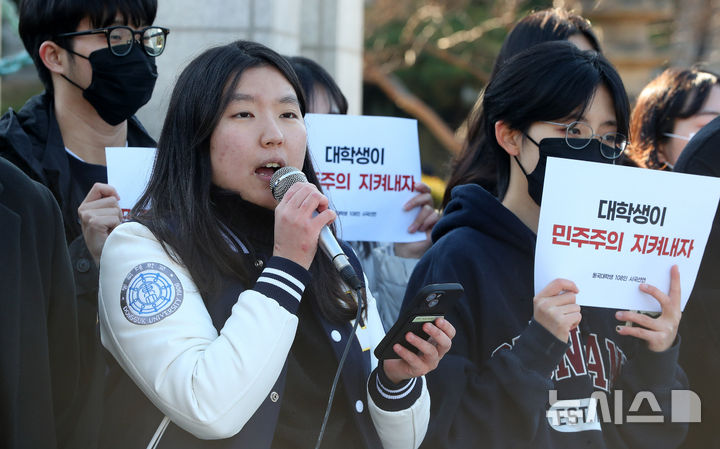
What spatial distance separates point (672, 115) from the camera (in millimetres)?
4445

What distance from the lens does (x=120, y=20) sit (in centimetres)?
353

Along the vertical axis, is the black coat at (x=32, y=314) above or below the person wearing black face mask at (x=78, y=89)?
below

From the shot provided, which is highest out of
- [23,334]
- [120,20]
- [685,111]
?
[120,20]

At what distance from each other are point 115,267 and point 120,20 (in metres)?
1.56

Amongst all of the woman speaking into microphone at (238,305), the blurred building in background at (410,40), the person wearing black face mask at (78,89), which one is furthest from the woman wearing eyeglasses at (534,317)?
the blurred building in background at (410,40)

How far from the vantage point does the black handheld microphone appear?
2238mm

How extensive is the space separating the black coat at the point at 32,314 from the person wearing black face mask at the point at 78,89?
3.03 ft

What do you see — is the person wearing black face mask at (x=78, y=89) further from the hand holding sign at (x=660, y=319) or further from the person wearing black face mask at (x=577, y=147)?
the hand holding sign at (x=660, y=319)

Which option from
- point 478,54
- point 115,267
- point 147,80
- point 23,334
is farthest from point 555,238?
point 478,54

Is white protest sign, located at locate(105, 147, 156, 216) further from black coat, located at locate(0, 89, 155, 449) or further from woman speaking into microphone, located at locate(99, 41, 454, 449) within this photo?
woman speaking into microphone, located at locate(99, 41, 454, 449)

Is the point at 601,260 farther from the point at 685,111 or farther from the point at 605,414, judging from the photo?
the point at 685,111

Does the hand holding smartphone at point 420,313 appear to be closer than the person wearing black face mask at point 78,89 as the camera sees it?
Yes

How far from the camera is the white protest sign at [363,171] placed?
3.79 meters

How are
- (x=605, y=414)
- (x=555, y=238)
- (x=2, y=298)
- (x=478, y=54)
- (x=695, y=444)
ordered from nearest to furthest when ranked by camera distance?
(x=2, y=298) → (x=555, y=238) → (x=605, y=414) → (x=695, y=444) → (x=478, y=54)
